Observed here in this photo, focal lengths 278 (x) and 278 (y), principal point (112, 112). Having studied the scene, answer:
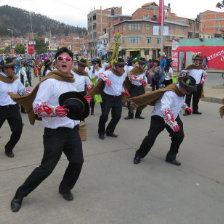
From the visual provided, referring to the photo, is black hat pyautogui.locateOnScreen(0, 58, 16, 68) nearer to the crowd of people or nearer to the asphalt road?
the crowd of people

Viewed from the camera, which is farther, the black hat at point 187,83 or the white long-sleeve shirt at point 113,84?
the white long-sleeve shirt at point 113,84

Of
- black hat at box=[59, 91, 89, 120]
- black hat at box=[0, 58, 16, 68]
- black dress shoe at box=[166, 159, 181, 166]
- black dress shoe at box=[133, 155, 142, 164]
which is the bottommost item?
black dress shoe at box=[166, 159, 181, 166]

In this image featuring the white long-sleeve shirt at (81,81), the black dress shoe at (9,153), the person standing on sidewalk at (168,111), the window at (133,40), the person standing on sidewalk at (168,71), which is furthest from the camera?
the window at (133,40)

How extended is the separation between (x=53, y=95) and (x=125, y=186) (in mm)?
1692

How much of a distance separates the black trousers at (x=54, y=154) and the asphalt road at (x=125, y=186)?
0.34 m

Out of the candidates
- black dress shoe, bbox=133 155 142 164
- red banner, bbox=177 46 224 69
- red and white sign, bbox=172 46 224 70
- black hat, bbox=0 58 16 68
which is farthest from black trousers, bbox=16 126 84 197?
red banner, bbox=177 46 224 69

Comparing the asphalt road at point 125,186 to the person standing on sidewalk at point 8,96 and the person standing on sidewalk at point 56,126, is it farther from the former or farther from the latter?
the person standing on sidewalk at point 8,96

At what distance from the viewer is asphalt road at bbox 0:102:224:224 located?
10.3 ft

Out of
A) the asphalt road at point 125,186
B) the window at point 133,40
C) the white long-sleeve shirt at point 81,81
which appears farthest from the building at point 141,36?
the asphalt road at point 125,186

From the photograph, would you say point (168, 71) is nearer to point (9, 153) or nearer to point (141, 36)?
point (9, 153)

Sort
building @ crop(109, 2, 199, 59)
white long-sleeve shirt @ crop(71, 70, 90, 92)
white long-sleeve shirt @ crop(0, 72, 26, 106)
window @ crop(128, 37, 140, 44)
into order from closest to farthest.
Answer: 1. white long-sleeve shirt @ crop(0, 72, 26, 106)
2. white long-sleeve shirt @ crop(71, 70, 90, 92)
3. building @ crop(109, 2, 199, 59)
4. window @ crop(128, 37, 140, 44)

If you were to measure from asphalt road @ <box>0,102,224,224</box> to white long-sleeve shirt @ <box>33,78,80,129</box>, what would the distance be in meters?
1.02

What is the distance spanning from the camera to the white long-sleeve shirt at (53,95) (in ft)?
9.99

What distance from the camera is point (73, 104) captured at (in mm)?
2949
